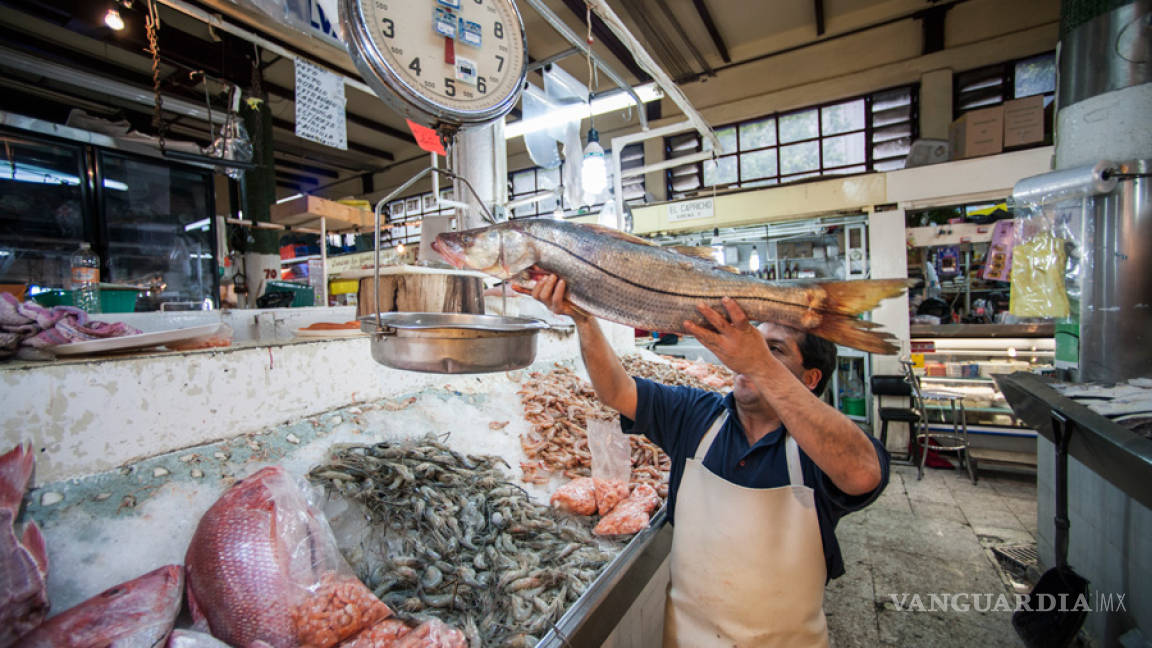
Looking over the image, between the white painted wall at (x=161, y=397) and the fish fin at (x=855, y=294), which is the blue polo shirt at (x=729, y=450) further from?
the white painted wall at (x=161, y=397)

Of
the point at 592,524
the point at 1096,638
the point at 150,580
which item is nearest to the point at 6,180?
the point at 150,580

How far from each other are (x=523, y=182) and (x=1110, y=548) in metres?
13.9

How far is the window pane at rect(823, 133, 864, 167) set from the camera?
31.8 ft

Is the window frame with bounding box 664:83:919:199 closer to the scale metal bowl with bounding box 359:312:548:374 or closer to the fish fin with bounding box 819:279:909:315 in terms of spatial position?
the fish fin with bounding box 819:279:909:315

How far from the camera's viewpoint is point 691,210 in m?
8.68

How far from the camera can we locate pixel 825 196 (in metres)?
7.75

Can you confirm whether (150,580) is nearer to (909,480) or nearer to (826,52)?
(909,480)

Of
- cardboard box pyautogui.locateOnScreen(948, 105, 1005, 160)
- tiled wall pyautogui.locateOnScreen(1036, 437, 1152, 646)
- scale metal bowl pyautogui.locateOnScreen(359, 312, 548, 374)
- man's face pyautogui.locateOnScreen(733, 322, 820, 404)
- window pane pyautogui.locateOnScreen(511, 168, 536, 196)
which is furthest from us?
window pane pyautogui.locateOnScreen(511, 168, 536, 196)

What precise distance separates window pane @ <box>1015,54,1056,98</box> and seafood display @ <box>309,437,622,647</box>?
11553mm

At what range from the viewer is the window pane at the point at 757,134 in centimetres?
1045

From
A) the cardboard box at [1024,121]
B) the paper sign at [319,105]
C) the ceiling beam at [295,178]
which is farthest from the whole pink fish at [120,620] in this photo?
the ceiling beam at [295,178]

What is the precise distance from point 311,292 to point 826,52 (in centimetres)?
1110

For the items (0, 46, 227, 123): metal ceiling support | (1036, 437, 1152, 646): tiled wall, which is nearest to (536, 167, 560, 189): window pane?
(0, 46, 227, 123): metal ceiling support

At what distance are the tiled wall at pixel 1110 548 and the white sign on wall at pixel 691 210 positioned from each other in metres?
6.16
